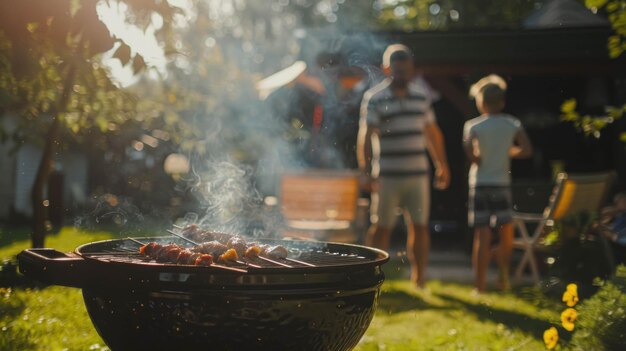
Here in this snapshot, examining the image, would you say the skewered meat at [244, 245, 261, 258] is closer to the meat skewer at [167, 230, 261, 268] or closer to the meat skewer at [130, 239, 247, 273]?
the meat skewer at [167, 230, 261, 268]

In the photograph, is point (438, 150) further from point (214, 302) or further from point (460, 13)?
point (460, 13)

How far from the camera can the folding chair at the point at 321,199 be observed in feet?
22.8

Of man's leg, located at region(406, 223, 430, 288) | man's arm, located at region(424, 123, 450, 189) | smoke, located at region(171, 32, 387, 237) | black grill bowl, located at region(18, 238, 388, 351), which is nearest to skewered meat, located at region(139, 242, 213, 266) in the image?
black grill bowl, located at region(18, 238, 388, 351)

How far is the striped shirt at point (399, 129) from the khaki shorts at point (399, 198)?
78 mm

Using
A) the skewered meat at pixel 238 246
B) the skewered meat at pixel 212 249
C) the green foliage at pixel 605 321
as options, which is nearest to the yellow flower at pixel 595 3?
the green foliage at pixel 605 321


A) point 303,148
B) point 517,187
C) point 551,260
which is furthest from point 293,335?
point 303,148

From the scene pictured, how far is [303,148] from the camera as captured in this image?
1288cm

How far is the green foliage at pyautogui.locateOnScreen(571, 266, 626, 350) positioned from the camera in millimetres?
3311

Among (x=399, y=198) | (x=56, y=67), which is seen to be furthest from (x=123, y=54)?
(x=399, y=198)

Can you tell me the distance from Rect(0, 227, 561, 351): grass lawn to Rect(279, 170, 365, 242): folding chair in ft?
3.63

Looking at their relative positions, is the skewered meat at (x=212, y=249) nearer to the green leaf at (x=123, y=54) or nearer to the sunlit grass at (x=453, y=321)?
the green leaf at (x=123, y=54)

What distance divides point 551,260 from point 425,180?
1.47 meters

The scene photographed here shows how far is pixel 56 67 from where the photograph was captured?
15.0 ft

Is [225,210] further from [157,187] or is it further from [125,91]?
[157,187]
